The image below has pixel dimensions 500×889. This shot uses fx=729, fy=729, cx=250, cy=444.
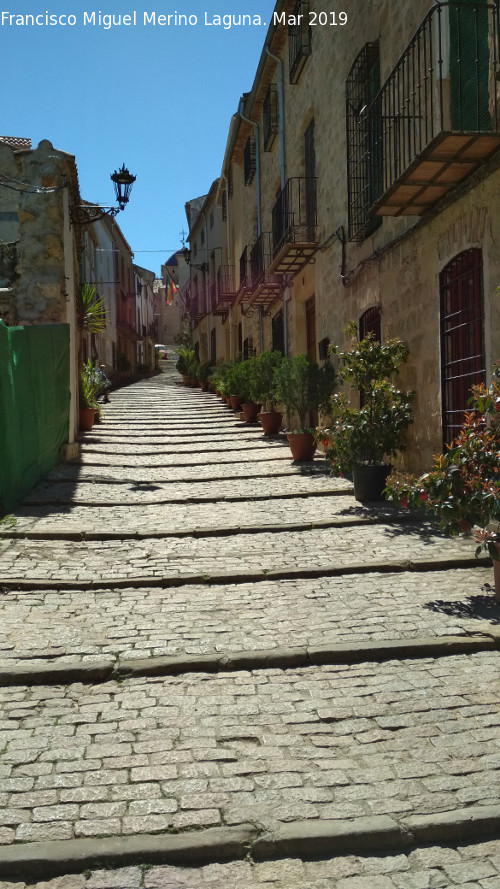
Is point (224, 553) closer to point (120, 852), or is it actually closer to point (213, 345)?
point (120, 852)

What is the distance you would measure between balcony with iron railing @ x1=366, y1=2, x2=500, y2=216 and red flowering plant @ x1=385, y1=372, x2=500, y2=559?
8.18 ft

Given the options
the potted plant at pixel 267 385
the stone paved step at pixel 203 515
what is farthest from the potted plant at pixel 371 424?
the potted plant at pixel 267 385

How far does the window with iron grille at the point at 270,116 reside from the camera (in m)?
16.7

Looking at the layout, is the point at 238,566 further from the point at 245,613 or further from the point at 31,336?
the point at 31,336

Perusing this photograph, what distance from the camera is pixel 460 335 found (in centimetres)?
762

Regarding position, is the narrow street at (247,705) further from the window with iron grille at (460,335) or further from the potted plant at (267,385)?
the potted plant at (267,385)

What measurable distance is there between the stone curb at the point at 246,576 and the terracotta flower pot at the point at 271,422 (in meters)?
8.71

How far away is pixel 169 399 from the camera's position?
23.8 metres

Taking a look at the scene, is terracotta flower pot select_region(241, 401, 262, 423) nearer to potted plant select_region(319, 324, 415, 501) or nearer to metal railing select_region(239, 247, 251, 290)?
metal railing select_region(239, 247, 251, 290)

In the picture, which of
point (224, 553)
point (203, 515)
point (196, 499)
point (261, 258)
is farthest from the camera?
point (261, 258)

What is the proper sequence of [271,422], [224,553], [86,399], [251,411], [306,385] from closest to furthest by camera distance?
[224,553] < [306,385] < [86,399] < [271,422] < [251,411]

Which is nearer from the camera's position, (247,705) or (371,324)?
(247,705)

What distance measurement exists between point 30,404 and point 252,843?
7.07 metres

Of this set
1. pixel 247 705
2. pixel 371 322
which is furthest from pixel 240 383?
pixel 247 705
